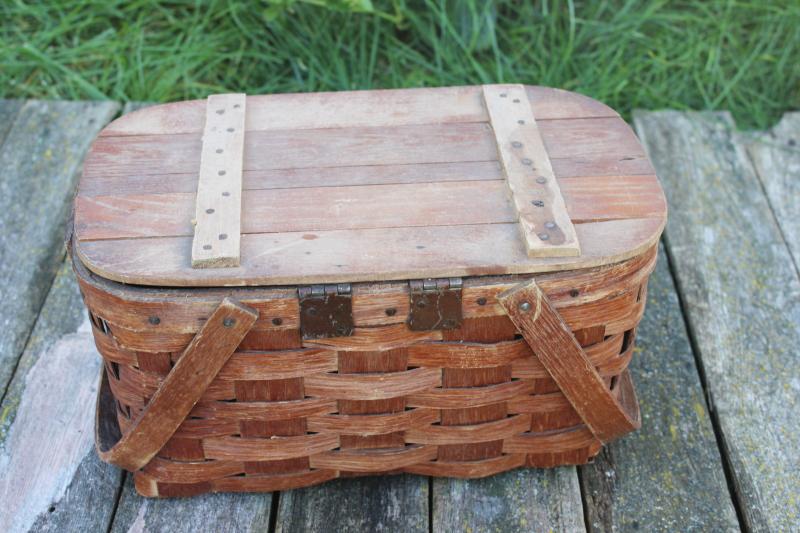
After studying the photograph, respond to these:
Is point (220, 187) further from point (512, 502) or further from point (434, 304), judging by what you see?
point (512, 502)

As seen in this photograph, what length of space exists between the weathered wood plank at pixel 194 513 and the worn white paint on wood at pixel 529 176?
28.6 inches

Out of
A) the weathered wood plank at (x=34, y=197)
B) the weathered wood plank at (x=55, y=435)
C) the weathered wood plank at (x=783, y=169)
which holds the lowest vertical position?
the weathered wood plank at (x=34, y=197)

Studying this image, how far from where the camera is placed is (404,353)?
1.64 metres

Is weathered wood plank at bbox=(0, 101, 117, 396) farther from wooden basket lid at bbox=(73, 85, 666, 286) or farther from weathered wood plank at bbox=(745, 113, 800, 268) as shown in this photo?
weathered wood plank at bbox=(745, 113, 800, 268)

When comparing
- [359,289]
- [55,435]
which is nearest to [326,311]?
[359,289]

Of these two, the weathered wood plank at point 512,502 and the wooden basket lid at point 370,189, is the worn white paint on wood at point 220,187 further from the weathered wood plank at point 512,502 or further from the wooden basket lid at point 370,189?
the weathered wood plank at point 512,502

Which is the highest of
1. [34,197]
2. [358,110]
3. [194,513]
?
[358,110]

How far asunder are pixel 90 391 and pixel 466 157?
3.07 feet

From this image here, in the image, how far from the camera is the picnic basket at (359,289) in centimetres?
155

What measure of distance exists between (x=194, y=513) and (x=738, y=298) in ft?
4.34

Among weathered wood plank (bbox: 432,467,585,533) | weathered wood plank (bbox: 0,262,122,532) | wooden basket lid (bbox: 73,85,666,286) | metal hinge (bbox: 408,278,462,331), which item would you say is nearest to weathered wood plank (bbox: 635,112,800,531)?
weathered wood plank (bbox: 432,467,585,533)

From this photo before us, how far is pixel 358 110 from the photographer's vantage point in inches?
77.1

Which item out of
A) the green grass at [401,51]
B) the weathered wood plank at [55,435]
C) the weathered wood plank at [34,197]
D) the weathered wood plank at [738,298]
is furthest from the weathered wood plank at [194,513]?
the green grass at [401,51]

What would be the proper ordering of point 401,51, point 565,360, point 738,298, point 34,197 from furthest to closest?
point 401,51 → point 34,197 → point 738,298 → point 565,360
